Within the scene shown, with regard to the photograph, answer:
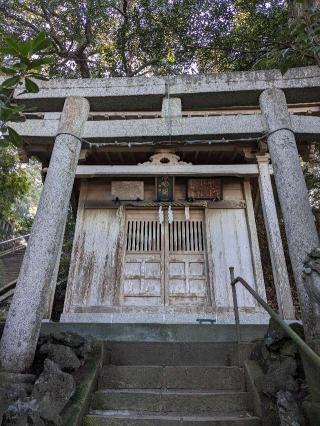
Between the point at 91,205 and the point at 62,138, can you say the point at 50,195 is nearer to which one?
the point at 62,138

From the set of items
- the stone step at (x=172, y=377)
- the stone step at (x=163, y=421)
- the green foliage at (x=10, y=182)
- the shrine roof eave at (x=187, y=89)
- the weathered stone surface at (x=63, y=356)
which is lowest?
the stone step at (x=163, y=421)

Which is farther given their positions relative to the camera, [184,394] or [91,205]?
[91,205]

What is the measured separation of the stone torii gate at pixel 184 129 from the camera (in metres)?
4.12

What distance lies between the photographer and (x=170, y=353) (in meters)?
4.16

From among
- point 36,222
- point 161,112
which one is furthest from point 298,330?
point 161,112

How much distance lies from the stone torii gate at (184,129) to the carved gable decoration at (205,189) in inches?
62.9

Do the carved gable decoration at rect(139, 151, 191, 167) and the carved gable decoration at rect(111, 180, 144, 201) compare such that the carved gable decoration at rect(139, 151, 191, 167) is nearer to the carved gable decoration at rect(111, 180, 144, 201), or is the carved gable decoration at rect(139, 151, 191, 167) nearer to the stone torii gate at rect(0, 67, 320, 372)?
the carved gable decoration at rect(111, 180, 144, 201)

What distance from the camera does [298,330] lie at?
12.2 feet

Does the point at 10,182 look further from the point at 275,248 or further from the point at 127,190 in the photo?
the point at 275,248

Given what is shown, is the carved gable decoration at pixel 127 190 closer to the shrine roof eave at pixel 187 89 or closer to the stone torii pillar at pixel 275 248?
the shrine roof eave at pixel 187 89

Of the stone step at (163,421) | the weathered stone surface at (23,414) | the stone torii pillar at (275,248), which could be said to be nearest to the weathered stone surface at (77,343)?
the stone step at (163,421)

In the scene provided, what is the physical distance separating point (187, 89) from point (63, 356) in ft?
14.1

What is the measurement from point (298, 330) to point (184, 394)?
144cm

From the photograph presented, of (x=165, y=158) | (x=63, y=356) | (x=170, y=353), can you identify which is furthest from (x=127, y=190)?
(x=63, y=356)
